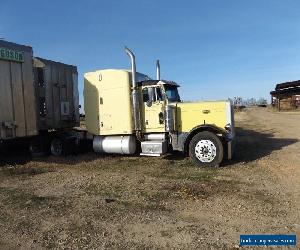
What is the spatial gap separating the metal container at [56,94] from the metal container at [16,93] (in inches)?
24.7

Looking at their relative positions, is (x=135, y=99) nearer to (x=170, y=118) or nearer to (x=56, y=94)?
(x=170, y=118)

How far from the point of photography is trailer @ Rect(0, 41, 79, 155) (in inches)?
526

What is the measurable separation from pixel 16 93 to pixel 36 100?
1.24 m

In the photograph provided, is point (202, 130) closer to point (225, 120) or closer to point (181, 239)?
point (225, 120)

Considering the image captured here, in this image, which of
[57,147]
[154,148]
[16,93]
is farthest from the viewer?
[57,147]

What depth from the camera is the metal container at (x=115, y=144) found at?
14539 mm

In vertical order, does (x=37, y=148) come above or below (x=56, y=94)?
below

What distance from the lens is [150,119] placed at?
46.5ft

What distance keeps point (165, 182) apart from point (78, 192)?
2.32m

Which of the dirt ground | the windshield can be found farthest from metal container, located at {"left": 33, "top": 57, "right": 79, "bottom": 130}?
the windshield

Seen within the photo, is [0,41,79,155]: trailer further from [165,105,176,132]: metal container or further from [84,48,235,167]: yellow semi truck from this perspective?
[165,105,176,132]: metal container

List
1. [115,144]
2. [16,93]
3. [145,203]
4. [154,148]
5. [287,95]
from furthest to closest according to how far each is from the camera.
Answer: [287,95]
[115,144]
[154,148]
[16,93]
[145,203]

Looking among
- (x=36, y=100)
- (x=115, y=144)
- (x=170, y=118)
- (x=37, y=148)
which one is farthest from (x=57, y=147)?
(x=170, y=118)

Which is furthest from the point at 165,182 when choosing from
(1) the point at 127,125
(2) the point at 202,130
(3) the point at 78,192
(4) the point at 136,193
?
(1) the point at 127,125
